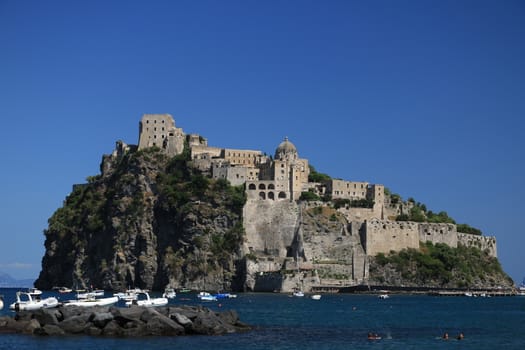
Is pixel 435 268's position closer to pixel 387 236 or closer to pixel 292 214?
pixel 387 236

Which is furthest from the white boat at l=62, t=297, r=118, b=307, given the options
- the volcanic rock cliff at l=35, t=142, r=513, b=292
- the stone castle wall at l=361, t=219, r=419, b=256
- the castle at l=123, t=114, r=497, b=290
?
the stone castle wall at l=361, t=219, r=419, b=256

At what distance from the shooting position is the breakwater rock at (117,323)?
175ft

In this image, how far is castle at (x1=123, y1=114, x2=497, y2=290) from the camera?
374 ft

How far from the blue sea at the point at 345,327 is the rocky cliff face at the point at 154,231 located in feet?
47.8

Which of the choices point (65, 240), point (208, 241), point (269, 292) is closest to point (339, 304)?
point (269, 292)

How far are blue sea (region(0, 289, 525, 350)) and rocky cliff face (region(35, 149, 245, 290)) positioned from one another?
14556 mm

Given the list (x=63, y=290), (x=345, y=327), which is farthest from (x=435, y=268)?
(x=345, y=327)

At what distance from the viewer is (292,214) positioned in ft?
379

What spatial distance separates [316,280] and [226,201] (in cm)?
1519

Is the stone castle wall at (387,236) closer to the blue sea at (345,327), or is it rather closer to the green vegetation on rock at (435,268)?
the green vegetation on rock at (435,268)

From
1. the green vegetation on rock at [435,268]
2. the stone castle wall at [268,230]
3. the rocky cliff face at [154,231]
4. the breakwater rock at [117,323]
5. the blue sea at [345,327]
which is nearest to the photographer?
the blue sea at [345,327]

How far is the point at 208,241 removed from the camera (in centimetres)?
11444

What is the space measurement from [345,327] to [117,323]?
17.5 metres

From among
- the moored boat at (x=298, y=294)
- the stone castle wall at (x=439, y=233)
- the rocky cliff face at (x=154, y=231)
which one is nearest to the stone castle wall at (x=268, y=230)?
the rocky cliff face at (x=154, y=231)
